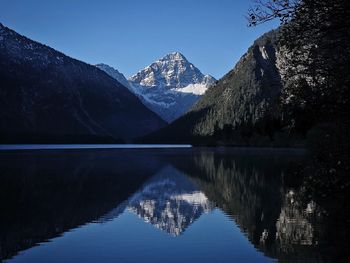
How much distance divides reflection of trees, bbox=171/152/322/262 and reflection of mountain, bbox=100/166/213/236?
57.5 inches

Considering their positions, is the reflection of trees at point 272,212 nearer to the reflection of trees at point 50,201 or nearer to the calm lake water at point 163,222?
→ the calm lake water at point 163,222

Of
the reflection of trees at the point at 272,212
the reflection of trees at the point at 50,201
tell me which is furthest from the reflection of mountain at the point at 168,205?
the reflection of trees at the point at 272,212

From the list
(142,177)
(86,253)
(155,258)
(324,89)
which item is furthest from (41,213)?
(142,177)

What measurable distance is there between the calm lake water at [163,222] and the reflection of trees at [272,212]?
47 millimetres

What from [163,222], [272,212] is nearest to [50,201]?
[163,222]

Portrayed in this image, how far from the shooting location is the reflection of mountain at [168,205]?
29812mm

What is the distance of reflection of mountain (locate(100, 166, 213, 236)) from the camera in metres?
29.8

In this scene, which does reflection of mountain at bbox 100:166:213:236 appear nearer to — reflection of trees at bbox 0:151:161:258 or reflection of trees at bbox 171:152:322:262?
reflection of trees at bbox 0:151:161:258

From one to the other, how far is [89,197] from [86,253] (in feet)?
64.0

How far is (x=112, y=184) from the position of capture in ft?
164

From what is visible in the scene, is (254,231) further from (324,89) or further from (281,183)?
(281,183)

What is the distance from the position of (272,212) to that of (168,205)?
8.72 meters

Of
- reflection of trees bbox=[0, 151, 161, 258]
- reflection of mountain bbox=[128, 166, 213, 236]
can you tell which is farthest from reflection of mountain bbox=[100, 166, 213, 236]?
reflection of trees bbox=[0, 151, 161, 258]

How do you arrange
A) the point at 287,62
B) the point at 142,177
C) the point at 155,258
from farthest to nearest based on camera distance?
the point at 142,177
the point at 155,258
the point at 287,62
